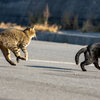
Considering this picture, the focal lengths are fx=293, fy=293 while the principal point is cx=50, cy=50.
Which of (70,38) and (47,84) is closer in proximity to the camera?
(47,84)

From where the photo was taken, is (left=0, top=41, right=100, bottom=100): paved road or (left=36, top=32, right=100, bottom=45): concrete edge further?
(left=36, top=32, right=100, bottom=45): concrete edge

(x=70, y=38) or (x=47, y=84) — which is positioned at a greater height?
(x=47, y=84)

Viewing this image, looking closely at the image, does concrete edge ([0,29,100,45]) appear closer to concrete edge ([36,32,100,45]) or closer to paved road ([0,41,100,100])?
concrete edge ([36,32,100,45])

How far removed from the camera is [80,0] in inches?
965

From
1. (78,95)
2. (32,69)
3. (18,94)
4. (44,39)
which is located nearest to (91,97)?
(78,95)

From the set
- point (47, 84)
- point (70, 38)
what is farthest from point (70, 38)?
point (47, 84)

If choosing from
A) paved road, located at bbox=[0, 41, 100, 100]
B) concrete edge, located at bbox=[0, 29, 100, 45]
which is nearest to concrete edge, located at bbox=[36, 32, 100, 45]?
concrete edge, located at bbox=[0, 29, 100, 45]

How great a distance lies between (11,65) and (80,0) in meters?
17.7

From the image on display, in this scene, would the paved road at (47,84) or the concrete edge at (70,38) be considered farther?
the concrete edge at (70,38)

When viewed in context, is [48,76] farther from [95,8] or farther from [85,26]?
[95,8]

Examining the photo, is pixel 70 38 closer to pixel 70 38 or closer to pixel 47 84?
pixel 70 38

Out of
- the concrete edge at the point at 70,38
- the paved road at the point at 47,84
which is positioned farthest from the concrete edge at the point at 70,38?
the paved road at the point at 47,84

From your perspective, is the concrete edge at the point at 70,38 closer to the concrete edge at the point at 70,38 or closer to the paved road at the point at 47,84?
the concrete edge at the point at 70,38

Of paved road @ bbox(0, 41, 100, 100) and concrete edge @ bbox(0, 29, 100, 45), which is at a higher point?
paved road @ bbox(0, 41, 100, 100)
